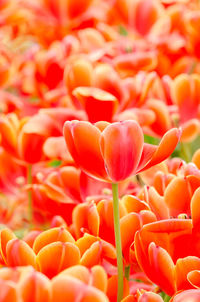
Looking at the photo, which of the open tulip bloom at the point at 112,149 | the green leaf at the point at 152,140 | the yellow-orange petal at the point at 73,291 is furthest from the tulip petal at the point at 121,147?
the green leaf at the point at 152,140

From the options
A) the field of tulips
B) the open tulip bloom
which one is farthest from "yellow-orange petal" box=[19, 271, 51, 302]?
the open tulip bloom

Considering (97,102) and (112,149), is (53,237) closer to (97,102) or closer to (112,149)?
(112,149)

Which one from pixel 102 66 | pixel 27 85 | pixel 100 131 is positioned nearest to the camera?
pixel 100 131

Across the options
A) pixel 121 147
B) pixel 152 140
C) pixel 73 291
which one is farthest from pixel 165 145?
pixel 152 140

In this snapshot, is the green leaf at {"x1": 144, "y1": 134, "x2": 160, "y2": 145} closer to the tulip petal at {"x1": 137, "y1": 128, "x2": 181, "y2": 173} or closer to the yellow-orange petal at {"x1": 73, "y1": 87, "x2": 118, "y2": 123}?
the yellow-orange petal at {"x1": 73, "y1": 87, "x2": 118, "y2": 123}

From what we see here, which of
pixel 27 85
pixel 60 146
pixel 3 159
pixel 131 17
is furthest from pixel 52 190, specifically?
pixel 131 17

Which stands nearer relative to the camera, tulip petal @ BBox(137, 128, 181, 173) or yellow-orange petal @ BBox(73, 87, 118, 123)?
tulip petal @ BBox(137, 128, 181, 173)

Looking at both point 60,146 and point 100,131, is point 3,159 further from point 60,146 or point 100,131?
point 100,131

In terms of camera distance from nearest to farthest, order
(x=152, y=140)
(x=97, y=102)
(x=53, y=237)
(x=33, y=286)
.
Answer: (x=33, y=286), (x=53, y=237), (x=97, y=102), (x=152, y=140)
